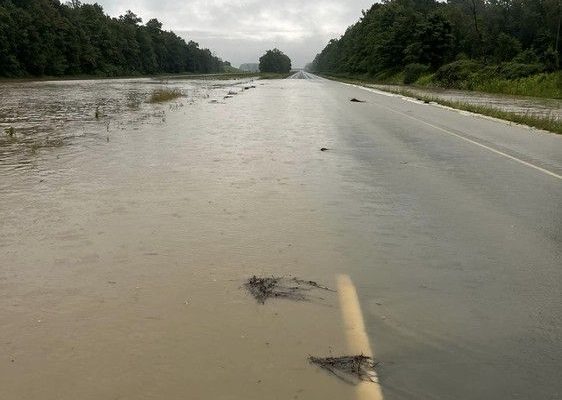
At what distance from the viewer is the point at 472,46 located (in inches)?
3388

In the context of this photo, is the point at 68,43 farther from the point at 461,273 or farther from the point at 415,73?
the point at 461,273

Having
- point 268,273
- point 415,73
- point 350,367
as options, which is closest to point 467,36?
point 415,73

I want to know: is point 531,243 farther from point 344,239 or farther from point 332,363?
point 332,363

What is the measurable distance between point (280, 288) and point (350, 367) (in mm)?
1292

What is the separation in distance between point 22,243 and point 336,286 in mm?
3310

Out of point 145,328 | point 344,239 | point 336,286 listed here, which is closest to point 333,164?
point 344,239

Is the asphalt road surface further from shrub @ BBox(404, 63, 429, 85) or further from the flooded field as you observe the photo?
shrub @ BBox(404, 63, 429, 85)

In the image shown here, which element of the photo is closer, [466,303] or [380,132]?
[466,303]

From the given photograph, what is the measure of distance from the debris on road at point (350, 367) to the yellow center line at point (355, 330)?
0.04 metres

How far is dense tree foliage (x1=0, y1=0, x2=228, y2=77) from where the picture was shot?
75188 millimetres

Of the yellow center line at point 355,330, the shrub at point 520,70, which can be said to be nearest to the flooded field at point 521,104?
the shrub at point 520,70

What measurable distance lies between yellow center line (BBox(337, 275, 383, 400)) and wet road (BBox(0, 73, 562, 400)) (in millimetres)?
65

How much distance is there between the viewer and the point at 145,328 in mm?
3688

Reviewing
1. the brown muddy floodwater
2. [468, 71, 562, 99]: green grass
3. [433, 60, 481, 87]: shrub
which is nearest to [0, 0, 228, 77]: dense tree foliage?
[433, 60, 481, 87]: shrub
